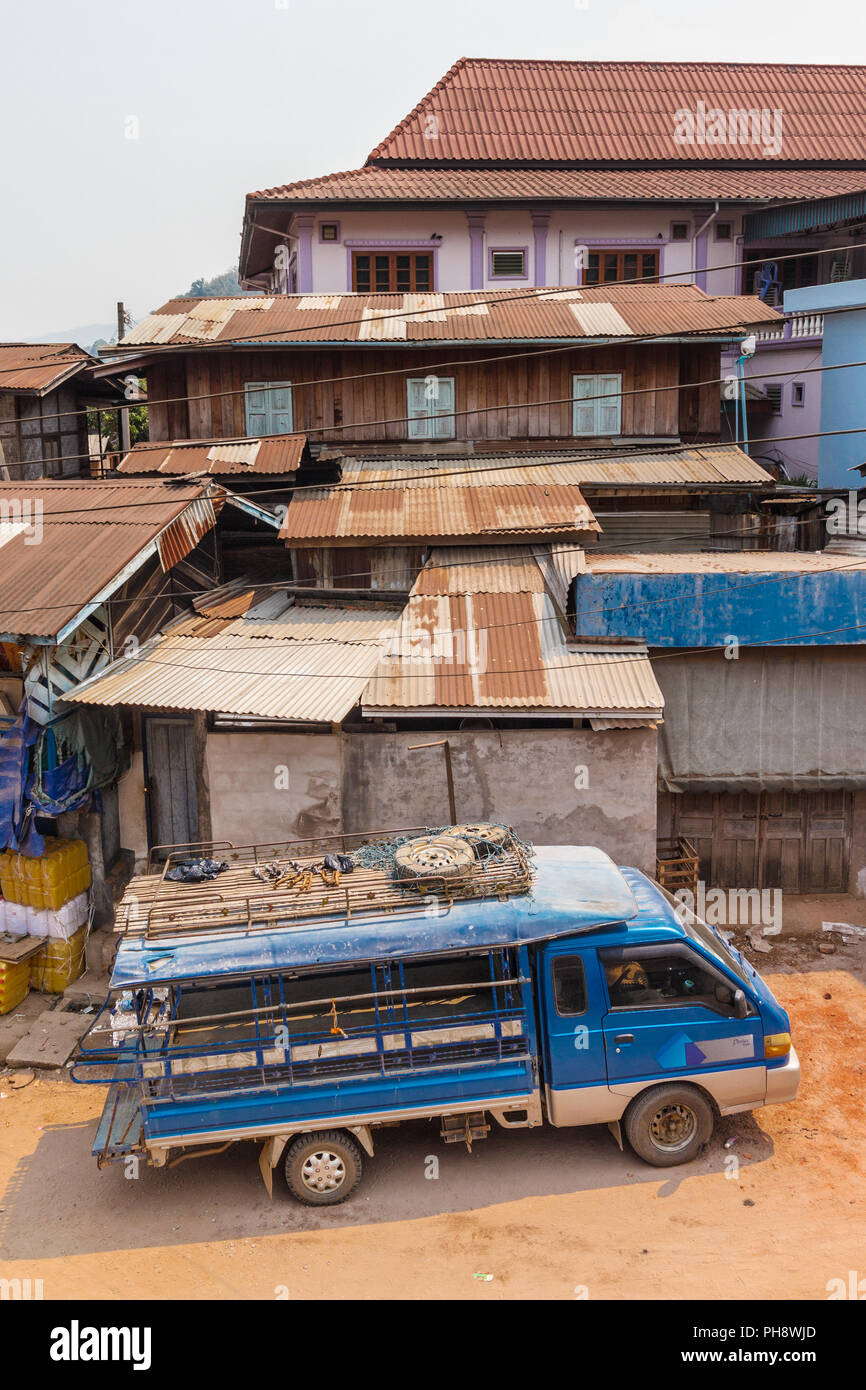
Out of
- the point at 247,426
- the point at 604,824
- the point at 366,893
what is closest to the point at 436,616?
the point at 604,824

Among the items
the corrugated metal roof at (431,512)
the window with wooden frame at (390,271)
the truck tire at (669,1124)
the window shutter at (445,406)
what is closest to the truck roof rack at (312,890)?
the truck tire at (669,1124)

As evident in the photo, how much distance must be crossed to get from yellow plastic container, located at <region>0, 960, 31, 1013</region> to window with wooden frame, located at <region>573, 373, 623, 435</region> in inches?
515

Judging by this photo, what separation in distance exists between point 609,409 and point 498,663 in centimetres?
837

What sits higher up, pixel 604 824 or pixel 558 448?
pixel 558 448

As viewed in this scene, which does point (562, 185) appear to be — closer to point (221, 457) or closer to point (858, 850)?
point (221, 457)

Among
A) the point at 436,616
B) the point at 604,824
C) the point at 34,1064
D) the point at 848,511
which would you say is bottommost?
the point at 34,1064

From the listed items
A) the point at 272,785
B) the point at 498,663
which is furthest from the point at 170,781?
the point at 498,663

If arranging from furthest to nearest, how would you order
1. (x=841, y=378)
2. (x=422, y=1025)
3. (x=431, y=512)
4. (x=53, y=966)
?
(x=841, y=378) < (x=431, y=512) < (x=53, y=966) < (x=422, y=1025)

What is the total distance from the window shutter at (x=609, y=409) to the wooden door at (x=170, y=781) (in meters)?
10.1

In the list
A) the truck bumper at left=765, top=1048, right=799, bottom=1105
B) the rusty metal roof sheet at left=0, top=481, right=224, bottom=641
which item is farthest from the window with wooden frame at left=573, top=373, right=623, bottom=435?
the truck bumper at left=765, top=1048, right=799, bottom=1105

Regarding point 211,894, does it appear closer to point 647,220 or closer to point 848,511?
point 848,511

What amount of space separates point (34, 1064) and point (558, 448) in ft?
44.1

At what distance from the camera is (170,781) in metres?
13.7

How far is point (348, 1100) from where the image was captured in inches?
328
